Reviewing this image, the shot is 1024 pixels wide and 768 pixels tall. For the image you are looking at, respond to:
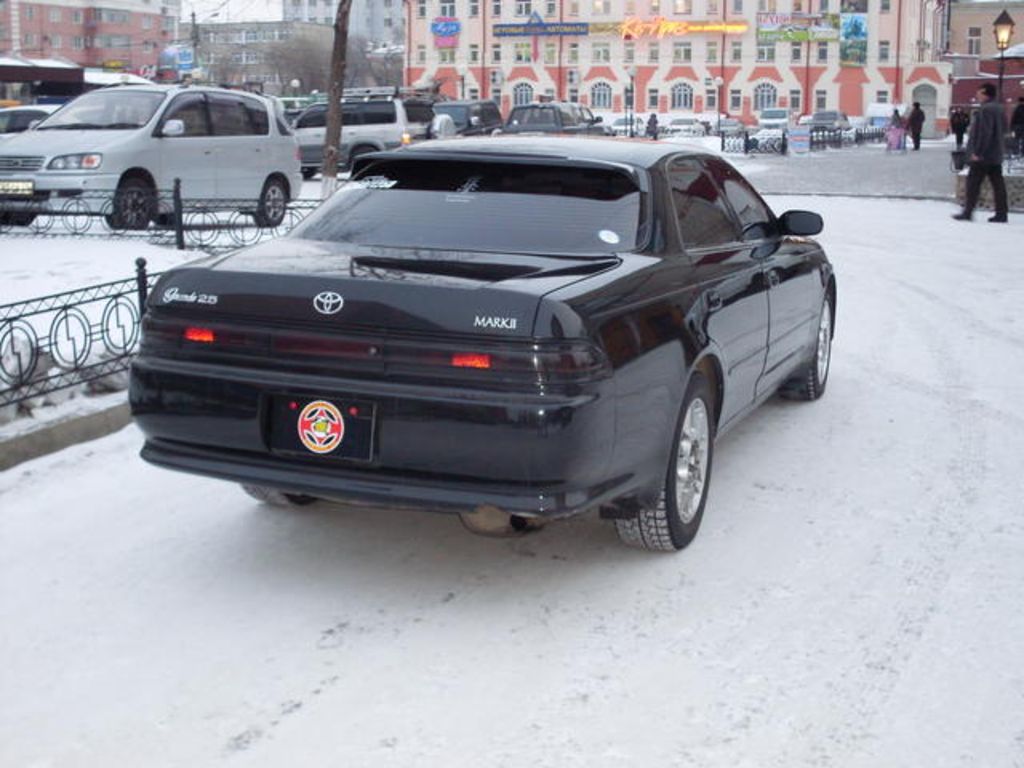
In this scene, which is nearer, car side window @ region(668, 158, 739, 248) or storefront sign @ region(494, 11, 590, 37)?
car side window @ region(668, 158, 739, 248)

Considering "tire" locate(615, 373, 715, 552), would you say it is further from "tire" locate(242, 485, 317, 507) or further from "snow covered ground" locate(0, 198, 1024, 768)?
"tire" locate(242, 485, 317, 507)

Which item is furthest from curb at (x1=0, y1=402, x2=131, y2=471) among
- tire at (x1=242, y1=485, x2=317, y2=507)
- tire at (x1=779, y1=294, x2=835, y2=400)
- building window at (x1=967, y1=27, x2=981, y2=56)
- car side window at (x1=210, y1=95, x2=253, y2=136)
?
building window at (x1=967, y1=27, x2=981, y2=56)

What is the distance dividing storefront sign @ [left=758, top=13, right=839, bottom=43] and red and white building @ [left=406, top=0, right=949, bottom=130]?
7 cm

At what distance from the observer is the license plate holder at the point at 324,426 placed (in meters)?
4.48

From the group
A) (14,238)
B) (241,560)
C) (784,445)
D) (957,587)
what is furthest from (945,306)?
(14,238)

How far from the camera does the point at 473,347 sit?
14.3ft

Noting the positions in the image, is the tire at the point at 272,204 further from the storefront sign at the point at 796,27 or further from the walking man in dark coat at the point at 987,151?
the storefront sign at the point at 796,27

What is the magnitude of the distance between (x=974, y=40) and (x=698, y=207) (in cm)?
10801

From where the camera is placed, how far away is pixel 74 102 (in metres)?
15.7

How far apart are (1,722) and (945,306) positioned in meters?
9.49

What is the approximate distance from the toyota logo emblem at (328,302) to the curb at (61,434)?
257 centimetres

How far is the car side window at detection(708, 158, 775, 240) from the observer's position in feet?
21.1

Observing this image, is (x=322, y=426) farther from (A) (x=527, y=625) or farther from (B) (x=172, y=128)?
(B) (x=172, y=128)

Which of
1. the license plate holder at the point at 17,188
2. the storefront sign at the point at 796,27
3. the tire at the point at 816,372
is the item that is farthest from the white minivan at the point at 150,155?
the storefront sign at the point at 796,27
